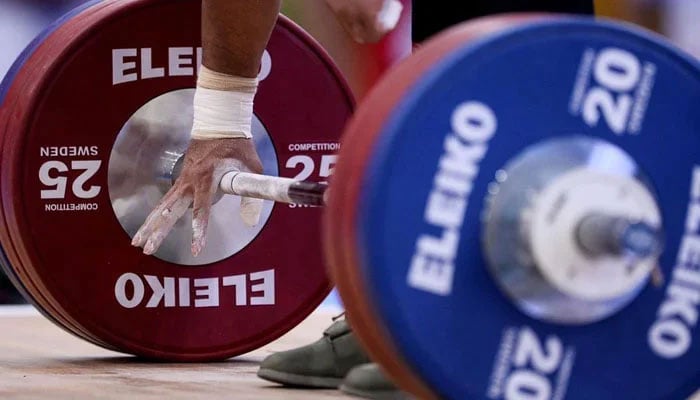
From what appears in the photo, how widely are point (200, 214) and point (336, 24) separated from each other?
6.93 ft

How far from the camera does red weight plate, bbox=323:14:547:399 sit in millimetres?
1256

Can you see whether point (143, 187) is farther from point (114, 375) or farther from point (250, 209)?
point (114, 375)

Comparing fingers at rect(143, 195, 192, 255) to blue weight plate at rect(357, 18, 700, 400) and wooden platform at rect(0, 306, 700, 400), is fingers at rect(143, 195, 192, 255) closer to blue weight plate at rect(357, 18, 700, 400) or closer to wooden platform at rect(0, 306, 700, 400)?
wooden platform at rect(0, 306, 700, 400)

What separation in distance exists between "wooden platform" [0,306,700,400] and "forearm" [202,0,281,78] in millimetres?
479

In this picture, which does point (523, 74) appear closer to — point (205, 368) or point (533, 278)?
point (533, 278)

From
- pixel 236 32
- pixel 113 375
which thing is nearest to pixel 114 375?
pixel 113 375

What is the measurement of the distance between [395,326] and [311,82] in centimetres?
119

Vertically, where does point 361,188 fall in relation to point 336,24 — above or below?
below

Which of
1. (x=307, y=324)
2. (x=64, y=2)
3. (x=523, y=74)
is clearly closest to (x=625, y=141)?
(x=523, y=74)

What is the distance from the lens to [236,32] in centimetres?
198

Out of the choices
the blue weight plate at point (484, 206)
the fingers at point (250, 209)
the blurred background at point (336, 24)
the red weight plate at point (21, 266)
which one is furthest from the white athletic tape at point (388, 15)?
the blurred background at point (336, 24)

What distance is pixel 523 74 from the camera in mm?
1286

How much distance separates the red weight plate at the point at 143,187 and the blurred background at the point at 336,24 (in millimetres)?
1169

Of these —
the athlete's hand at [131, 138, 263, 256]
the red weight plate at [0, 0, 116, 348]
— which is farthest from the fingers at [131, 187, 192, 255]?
the red weight plate at [0, 0, 116, 348]
